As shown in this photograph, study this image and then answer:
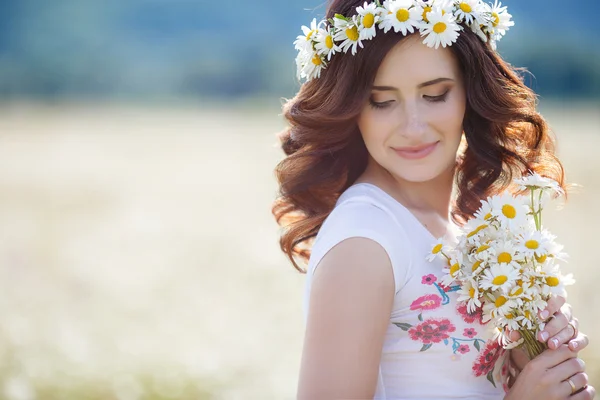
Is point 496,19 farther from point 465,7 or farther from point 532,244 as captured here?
point 532,244

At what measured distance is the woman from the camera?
7.77 ft

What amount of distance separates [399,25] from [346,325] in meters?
1.01

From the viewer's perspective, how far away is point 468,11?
2805 mm

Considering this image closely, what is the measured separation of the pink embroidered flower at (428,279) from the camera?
2.53m

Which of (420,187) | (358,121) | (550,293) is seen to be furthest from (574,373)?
(358,121)

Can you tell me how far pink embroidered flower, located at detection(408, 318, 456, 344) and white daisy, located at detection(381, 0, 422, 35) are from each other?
3.11ft

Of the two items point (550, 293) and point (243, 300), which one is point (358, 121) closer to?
point (550, 293)

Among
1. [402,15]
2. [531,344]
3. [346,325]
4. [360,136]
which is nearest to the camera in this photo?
[346,325]

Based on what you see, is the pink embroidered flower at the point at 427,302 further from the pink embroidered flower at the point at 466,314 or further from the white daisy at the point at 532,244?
the white daisy at the point at 532,244

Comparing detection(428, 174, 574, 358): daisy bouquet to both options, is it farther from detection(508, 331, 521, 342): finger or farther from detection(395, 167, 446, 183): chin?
detection(395, 167, 446, 183): chin

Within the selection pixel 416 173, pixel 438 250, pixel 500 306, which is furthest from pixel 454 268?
pixel 416 173

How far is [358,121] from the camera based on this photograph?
2842mm

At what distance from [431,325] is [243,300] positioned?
211 inches

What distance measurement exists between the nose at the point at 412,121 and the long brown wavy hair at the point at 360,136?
0.46ft
